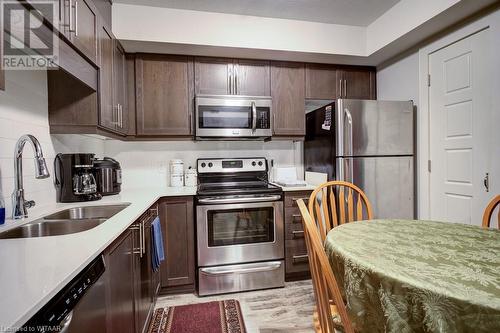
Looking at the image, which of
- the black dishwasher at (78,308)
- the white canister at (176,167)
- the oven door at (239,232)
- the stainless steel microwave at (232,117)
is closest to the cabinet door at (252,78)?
the stainless steel microwave at (232,117)

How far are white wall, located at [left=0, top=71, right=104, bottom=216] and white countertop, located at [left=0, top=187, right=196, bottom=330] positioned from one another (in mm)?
408

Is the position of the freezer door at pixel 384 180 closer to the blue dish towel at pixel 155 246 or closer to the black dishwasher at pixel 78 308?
the blue dish towel at pixel 155 246

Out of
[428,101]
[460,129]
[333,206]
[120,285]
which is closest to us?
[120,285]

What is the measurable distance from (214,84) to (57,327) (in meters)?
2.33

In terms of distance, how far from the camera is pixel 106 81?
193cm

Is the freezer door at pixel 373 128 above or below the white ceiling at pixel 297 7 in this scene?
below

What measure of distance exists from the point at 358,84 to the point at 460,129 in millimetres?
1170

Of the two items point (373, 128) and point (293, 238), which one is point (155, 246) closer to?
point (293, 238)

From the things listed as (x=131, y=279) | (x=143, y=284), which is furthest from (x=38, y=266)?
(x=143, y=284)

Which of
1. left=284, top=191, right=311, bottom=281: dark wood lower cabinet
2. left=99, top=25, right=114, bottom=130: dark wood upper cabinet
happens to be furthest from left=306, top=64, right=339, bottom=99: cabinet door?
left=99, top=25, right=114, bottom=130: dark wood upper cabinet

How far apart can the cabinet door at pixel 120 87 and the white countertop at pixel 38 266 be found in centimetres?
123

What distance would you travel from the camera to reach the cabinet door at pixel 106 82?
183 cm

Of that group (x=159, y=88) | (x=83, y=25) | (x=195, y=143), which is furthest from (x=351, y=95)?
(x=83, y=25)

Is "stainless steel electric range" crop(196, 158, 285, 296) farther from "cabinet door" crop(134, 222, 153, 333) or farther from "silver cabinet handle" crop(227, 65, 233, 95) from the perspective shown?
"silver cabinet handle" crop(227, 65, 233, 95)
